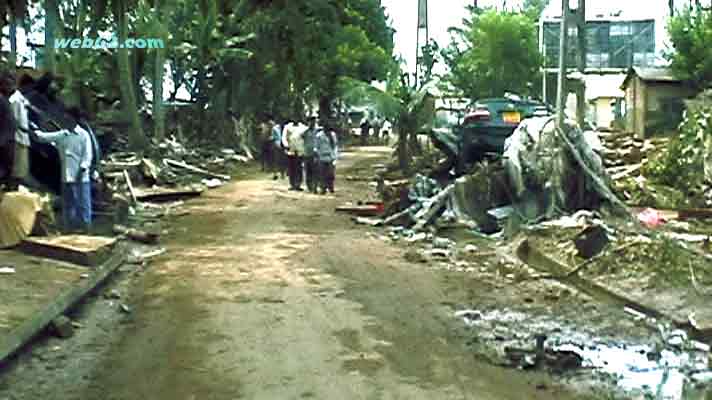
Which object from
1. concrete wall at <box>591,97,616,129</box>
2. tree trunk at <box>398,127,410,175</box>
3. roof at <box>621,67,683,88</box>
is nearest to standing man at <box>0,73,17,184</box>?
tree trunk at <box>398,127,410,175</box>

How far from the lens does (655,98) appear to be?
42.8 metres

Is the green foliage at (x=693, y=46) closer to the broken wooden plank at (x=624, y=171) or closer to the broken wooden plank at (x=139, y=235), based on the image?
the broken wooden plank at (x=624, y=171)

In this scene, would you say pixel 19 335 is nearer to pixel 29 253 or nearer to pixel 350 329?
pixel 350 329

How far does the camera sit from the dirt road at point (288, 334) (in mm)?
7820

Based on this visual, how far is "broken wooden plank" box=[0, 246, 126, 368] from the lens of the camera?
8.75 meters

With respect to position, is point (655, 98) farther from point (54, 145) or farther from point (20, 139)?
point (20, 139)

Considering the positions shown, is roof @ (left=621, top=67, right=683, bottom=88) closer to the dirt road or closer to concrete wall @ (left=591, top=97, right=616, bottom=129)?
concrete wall @ (left=591, top=97, right=616, bottom=129)

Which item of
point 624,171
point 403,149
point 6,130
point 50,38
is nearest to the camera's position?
point 6,130

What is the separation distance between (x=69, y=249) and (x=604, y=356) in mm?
6826

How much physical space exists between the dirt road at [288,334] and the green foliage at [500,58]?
105ft

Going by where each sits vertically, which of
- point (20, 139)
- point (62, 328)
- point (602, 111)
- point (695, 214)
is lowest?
point (62, 328)

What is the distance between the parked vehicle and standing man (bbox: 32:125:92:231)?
1030 centimetres

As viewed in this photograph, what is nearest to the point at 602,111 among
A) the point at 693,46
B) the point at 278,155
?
the point at 693,46

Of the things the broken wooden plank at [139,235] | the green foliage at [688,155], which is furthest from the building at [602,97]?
the broken wooden plank at [139,235]
